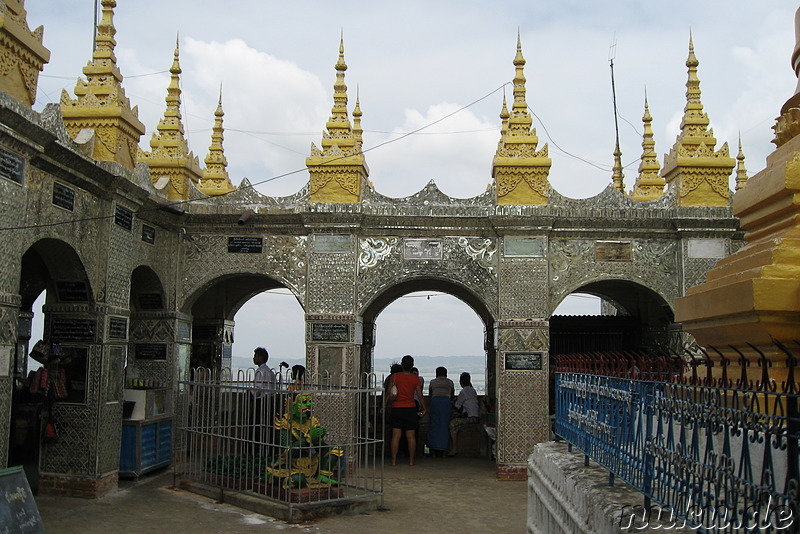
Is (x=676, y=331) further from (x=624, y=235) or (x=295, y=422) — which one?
(x=295, y=422)

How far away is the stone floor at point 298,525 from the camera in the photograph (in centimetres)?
690

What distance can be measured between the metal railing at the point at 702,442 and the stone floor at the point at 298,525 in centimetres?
303

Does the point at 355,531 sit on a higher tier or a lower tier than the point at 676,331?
lower

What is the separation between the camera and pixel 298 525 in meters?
6.91

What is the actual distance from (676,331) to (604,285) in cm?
251

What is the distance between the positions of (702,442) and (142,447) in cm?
782

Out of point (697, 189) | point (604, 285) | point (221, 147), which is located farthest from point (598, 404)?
point (221, 147)

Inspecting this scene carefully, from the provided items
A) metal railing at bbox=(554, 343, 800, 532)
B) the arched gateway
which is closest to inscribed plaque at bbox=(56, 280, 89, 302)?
the arched gateway

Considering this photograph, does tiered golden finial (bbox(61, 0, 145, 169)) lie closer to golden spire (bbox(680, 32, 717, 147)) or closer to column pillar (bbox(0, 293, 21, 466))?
column pillar (bbox(0, 293, 21, 466))

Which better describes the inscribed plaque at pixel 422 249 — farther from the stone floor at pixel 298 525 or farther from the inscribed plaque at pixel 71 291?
the inscribed plaque at pixel 71 291

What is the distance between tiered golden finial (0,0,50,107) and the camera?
6.45 meters

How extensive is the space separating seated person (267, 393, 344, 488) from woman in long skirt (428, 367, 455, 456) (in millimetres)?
4012

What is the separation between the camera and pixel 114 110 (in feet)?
28.8

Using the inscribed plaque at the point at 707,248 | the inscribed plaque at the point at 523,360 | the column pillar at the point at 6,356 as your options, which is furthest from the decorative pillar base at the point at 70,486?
the inscribed plaque at the point at 707,248
